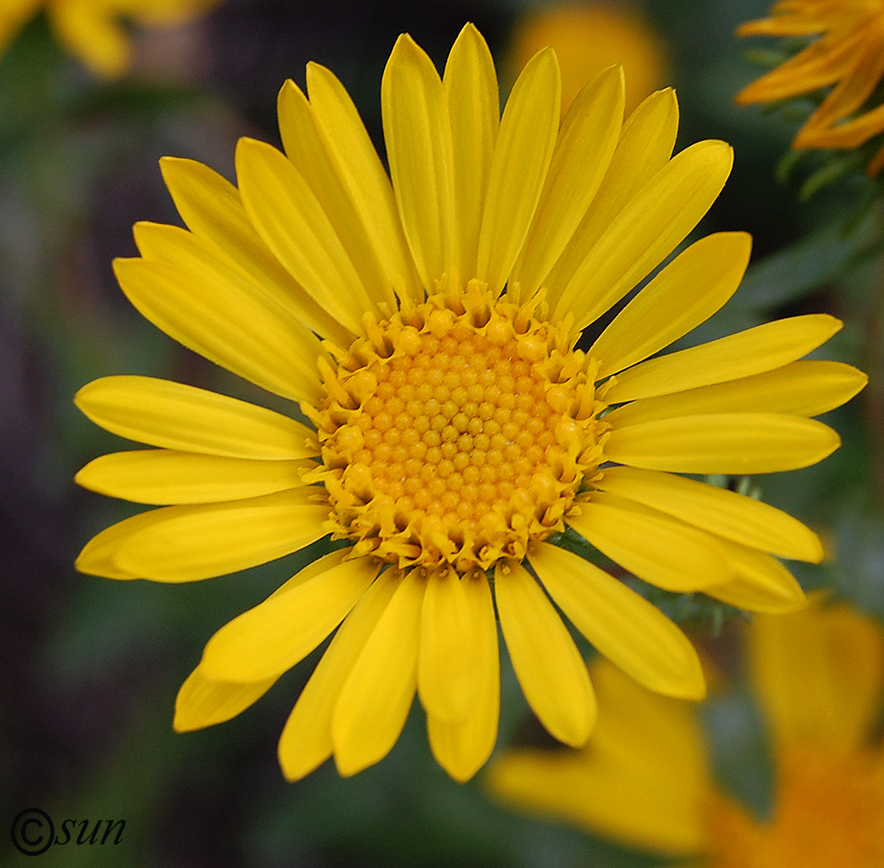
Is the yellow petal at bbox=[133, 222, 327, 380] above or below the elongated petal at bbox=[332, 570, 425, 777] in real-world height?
above

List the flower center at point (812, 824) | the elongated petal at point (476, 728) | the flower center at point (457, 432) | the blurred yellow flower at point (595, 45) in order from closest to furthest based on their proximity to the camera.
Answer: the elongated petal at point (476, 728) → the flower center at point (457, 432) → the flower center at point (812, 824) → the blurred yellow flower at point (595, 45)

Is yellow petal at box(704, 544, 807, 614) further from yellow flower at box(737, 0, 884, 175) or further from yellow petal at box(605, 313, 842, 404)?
yellow flower at box(737, 0, 884, 175)

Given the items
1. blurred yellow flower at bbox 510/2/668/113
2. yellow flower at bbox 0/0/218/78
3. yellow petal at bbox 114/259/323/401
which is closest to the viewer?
yellow petal at bbox 114/259/323/401

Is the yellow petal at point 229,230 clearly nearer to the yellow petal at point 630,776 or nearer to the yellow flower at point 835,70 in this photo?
the yellow flower at point 835,70

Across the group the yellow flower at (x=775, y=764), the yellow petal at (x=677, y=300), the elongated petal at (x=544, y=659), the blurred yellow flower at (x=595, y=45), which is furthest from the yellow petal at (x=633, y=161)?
the blurred yellow flower at (x=595, y=45)

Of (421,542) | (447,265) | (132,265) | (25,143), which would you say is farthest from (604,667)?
(25,143)

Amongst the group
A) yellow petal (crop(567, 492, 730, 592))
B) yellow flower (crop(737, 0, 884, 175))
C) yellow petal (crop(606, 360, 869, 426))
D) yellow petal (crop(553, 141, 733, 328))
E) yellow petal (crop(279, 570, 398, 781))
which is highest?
yellow flower (crop(737, 0, 884, 175))

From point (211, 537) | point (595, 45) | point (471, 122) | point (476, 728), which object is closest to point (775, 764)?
point (476, 728)

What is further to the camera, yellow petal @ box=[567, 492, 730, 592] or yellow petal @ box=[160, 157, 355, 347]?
yellow petal @ box=[160, 157, 355, 347]

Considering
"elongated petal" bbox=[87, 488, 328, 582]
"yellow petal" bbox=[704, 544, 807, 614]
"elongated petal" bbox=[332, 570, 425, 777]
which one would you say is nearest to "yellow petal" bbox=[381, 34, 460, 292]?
"elongated petal" bbox=[87, 488, 328, 582]
